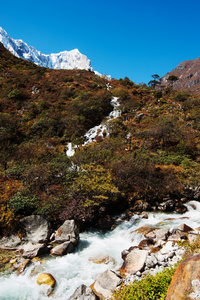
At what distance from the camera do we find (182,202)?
54.4ft

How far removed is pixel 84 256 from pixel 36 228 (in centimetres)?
393

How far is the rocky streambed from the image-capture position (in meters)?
7.35

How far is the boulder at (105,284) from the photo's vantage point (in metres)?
6.91

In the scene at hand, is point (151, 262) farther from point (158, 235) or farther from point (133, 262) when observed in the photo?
point (158, 235)

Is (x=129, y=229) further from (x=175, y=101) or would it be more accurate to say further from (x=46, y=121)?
(x=175, y=101)

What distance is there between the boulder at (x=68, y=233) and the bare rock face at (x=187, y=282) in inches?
295

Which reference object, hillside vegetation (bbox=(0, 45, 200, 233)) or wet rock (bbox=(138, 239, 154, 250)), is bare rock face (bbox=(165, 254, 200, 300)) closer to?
wet rock (bbox=(138, 239, 154, 250))

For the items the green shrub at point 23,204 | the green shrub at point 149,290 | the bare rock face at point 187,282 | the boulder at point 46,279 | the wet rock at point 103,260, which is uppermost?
the bare rock face at point 187,282

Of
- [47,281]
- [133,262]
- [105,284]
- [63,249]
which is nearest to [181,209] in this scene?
[133,262]

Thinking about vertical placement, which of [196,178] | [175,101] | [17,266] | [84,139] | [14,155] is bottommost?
[17,266]

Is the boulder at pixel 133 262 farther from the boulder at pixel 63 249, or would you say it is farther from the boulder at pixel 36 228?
the boulder at pixel 36 228

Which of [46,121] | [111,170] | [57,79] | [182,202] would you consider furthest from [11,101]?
→ [182,202]

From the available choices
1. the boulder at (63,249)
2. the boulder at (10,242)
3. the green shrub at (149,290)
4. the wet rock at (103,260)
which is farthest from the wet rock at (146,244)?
the boulder at (10,242)

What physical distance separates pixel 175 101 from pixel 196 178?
112 ft
